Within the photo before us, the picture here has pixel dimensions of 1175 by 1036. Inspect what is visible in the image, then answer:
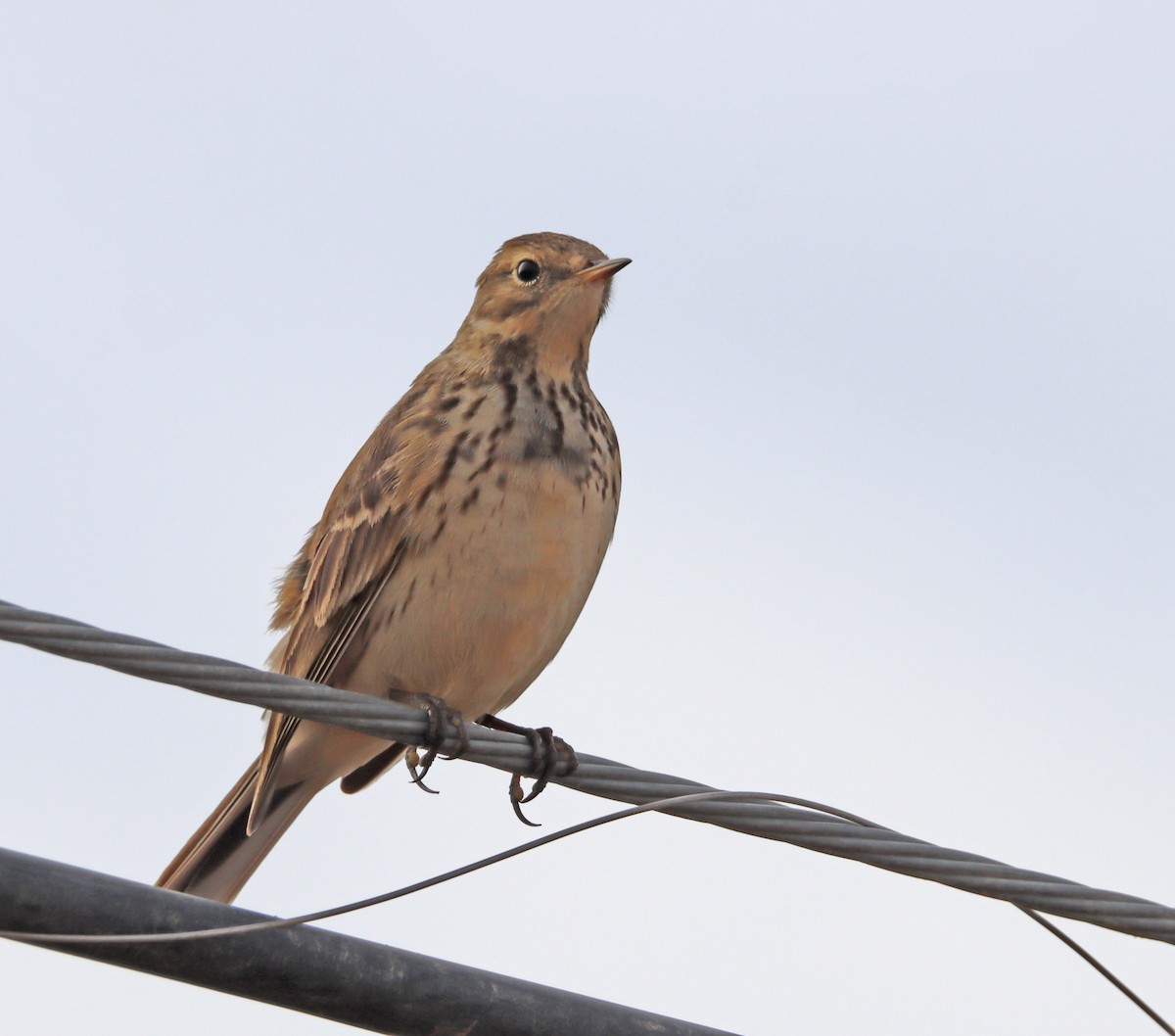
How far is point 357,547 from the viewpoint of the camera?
7312mm

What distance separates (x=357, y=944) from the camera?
14.1ft

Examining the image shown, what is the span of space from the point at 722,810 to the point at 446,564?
8.59ft

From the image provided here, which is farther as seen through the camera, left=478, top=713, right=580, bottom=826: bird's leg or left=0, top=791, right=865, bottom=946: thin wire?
left=478, top=713, right=580, bottom=826: bird's leg

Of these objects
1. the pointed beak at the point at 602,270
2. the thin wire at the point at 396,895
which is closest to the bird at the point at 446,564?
the pointed beak at the point at 602,270

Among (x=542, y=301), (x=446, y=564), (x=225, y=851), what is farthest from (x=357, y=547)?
(x=542, y=301)

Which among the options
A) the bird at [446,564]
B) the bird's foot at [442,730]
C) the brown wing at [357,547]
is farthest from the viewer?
the brown wing at [357,547]

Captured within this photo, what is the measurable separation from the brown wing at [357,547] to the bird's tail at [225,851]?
8cm

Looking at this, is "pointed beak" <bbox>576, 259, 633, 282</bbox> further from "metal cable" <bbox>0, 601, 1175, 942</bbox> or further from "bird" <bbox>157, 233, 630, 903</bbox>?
"metal cable" <bbox>0, 601, 1175, 942</bbox>

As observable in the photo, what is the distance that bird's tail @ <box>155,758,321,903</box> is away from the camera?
669 cm

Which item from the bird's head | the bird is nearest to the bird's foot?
the bird

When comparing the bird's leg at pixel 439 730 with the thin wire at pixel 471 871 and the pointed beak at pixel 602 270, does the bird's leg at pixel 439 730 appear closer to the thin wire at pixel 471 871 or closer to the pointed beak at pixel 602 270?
the thin wire at pixel 471 871

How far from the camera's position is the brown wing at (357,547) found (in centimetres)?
708

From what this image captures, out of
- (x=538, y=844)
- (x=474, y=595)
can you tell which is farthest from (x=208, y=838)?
(x=538, y=844)

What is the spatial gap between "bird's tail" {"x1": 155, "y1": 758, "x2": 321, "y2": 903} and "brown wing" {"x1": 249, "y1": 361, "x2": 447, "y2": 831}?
81 mm
